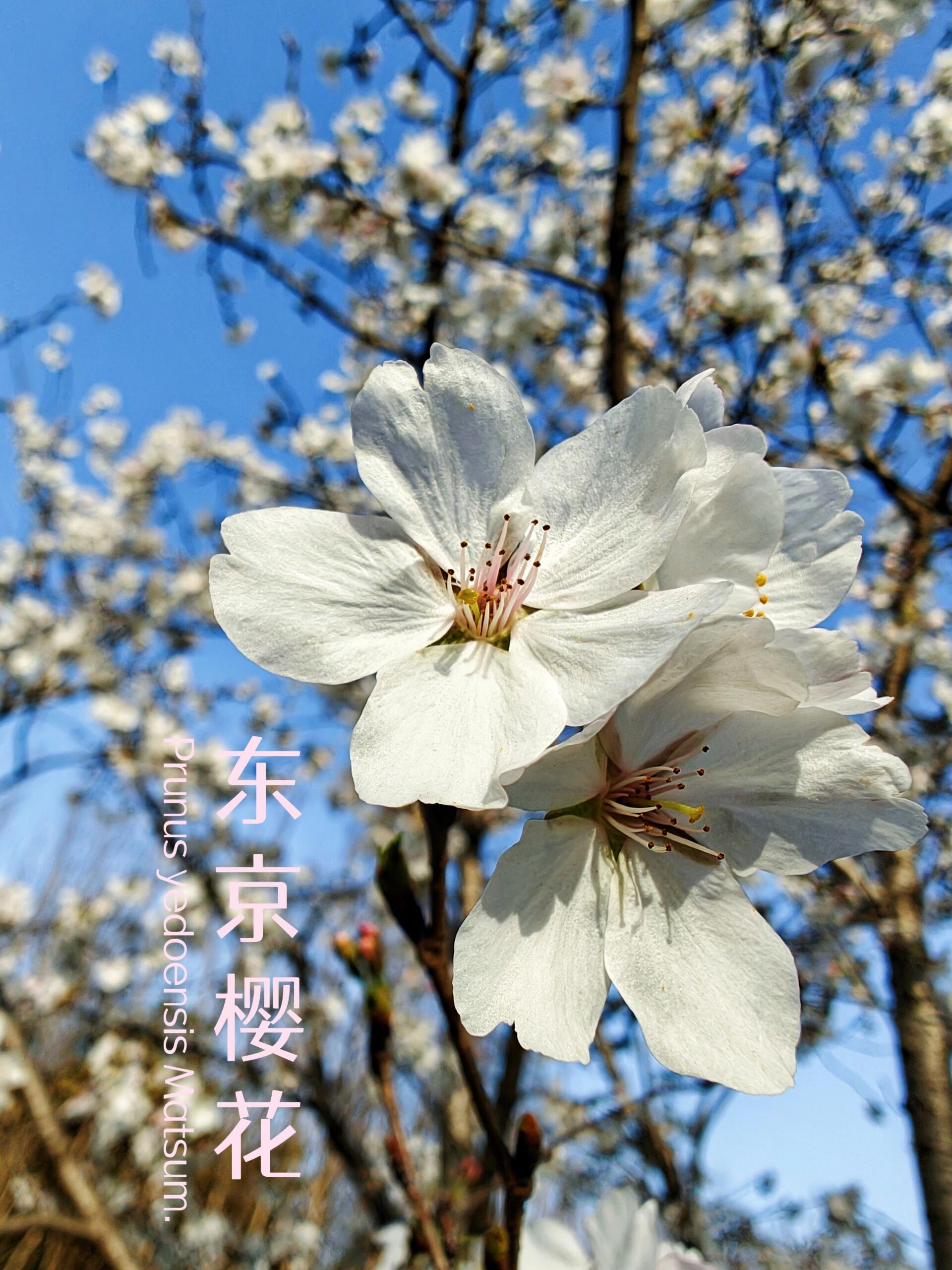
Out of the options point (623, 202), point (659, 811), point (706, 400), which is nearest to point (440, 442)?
point (706, 400)

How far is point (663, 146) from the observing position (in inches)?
157

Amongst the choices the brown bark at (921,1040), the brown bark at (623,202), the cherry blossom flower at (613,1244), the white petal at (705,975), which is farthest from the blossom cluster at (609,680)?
the brown bark at (623,202)

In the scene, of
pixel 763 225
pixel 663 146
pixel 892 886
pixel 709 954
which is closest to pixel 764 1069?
pixel 709 954

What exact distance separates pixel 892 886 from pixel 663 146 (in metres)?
3.68

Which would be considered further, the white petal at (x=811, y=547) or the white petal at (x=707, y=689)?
the white petal at (x=811, y=547)

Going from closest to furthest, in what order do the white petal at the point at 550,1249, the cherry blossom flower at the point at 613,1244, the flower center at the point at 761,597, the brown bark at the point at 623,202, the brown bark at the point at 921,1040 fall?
the flower center at the point at 761,597, the cherry blossom flower at the point at 613,1244, the white petal at the point at 550,1249, the brown bark at the point at 921,1040, the brown bark at the point at 623,202

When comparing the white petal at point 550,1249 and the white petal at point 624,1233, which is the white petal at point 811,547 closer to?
the white petal at point 624,1233

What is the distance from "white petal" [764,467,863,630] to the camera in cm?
72

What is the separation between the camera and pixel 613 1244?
3.09 ft

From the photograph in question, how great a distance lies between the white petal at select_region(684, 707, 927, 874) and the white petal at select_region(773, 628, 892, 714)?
0.02m

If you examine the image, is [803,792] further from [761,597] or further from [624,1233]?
[624,1233]

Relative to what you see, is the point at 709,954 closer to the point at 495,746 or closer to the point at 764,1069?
the point at 764,1069

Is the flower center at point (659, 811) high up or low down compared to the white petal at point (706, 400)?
down

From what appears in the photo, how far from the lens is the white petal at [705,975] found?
1.95 ft
